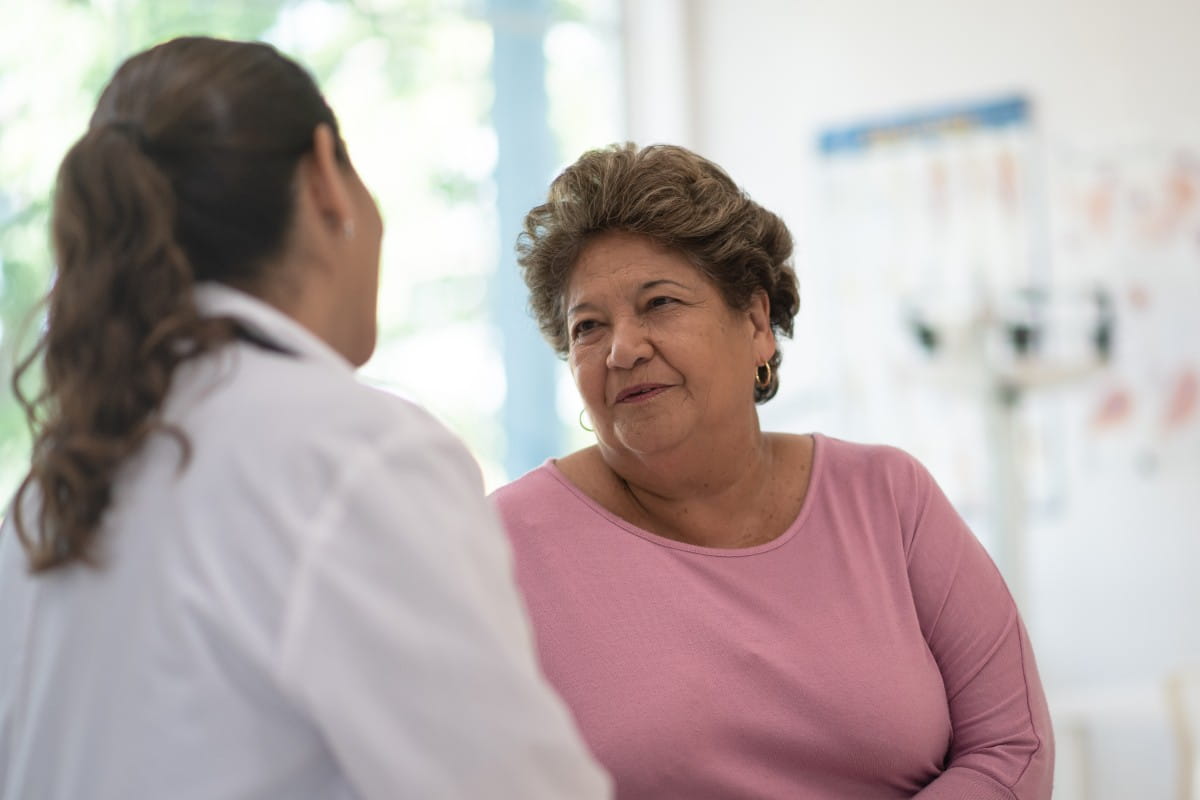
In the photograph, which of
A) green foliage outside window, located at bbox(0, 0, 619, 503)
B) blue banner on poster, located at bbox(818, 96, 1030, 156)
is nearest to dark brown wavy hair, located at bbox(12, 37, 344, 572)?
green foliage outside window, located at bbox(0, 0, 619, 503)

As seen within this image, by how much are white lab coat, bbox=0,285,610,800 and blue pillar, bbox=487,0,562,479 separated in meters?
3.59

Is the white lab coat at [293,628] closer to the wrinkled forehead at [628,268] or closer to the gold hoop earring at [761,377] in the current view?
the wrinkled forehead at [628,268]

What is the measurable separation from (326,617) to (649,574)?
33.7 inches

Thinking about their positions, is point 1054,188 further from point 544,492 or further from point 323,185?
point 323,185

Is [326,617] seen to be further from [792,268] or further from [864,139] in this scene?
[864,139]

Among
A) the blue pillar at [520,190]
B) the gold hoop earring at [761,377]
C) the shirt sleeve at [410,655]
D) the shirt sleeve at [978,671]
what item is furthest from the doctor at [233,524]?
the blue pillar at [520,190]

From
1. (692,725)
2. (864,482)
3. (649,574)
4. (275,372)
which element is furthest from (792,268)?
(275,372)

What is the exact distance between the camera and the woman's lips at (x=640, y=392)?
5.54ft

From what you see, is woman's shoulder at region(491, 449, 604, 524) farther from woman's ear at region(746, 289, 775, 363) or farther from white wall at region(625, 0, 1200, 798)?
white wall at region(625, 0, 1200, 798)

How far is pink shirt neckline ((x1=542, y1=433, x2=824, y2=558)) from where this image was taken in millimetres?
1686

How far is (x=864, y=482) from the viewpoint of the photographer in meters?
1.80

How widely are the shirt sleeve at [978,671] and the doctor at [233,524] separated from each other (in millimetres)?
878

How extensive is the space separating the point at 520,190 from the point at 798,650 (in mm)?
3187

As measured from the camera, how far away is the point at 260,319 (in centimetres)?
94
